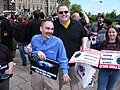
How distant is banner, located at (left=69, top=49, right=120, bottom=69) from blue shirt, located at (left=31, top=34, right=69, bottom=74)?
0.23 metres

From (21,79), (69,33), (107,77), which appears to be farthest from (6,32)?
(107,77)

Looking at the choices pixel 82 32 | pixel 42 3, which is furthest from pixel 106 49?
pixel 42 3

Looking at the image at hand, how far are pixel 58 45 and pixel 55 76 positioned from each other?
403 millimetres

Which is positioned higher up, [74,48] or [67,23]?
[67,23]

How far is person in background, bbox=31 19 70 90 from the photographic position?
323cm

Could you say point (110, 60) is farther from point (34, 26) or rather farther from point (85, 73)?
point (34, 26)

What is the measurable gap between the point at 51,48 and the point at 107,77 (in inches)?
49.5

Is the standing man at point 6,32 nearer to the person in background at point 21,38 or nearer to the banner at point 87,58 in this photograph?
the person in background at point 21,38

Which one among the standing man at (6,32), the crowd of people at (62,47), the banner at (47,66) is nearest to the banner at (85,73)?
the crowd of people at (62,47)

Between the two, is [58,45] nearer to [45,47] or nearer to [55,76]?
[45,47]

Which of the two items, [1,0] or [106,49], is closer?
[106,49]

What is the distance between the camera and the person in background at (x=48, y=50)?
3.23 metres

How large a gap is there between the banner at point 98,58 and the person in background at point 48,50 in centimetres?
26

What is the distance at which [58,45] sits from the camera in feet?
10.8
